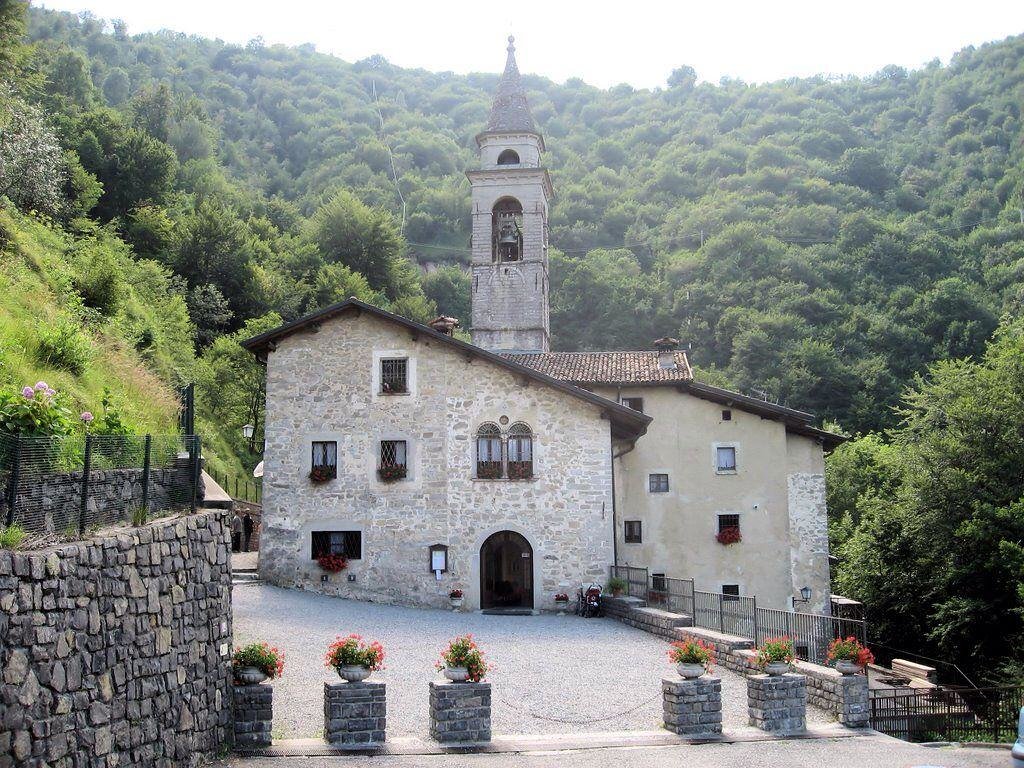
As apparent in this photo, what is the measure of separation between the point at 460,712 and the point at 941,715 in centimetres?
960

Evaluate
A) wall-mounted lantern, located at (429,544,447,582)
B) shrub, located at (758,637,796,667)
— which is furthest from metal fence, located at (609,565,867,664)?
wall-mounted lantern, located at (429,544,447,582)

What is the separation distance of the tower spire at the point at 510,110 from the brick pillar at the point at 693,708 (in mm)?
28842

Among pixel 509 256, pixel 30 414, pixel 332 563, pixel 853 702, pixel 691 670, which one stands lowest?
pixel 853 702

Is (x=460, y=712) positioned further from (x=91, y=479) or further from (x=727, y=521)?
(x=727, y=521)

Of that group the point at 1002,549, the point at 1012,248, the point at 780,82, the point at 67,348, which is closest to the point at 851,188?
the point at 1012,248

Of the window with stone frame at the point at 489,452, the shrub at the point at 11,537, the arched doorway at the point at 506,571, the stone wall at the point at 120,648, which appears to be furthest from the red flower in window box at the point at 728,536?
the shrub at the point at 11,537

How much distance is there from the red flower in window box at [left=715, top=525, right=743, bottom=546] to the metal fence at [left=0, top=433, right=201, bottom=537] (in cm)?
1872

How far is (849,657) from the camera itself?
13.2m

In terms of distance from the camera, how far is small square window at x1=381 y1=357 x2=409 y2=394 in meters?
24.5

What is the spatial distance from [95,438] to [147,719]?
2.63 metres

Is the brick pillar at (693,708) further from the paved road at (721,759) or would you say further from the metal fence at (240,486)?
the metal fence at (240,486)

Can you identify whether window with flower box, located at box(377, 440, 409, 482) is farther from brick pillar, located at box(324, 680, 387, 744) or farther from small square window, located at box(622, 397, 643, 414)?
brick pillar, located at box(324, 680, 387, 744)

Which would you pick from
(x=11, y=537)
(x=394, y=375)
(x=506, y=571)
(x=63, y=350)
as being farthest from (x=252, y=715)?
(x=394, y=375)

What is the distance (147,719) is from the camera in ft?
29.7
